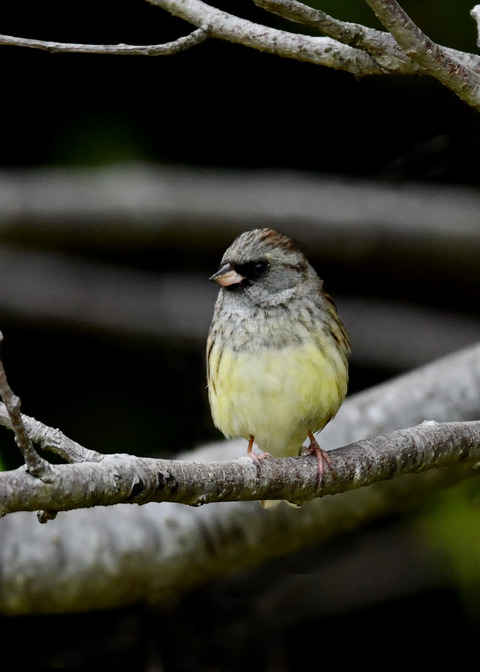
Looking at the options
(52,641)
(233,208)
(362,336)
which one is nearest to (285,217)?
(233,208)

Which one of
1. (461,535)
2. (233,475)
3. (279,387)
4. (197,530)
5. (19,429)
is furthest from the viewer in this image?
(197,530)

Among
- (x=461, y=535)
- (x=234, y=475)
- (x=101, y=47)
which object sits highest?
(x=101, y=47)

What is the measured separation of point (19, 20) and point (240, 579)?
2740 millimetres

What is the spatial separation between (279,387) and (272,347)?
116 mm

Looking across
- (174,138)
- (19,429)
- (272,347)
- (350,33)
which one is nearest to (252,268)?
(272,347)

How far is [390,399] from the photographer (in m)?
4.14

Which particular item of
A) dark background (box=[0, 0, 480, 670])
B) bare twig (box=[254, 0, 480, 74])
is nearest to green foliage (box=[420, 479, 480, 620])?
dark background (box=[0, 0, 480, 670])

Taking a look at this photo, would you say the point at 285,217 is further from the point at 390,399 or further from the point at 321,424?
the point at 321,424

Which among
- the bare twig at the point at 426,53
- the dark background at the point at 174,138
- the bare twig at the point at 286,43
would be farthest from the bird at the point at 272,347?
the dark background at the point at 174,138

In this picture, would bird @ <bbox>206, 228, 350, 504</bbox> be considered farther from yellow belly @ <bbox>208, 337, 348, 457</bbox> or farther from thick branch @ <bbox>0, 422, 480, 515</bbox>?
thick branch @ <bbox>0, 422, 480, 515</bbox>

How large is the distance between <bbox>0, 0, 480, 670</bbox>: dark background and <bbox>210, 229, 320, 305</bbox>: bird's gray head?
1.72 m

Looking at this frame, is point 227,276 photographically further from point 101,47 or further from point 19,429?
point 19,429

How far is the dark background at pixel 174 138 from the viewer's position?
15.2ft

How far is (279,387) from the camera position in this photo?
2.78 m
